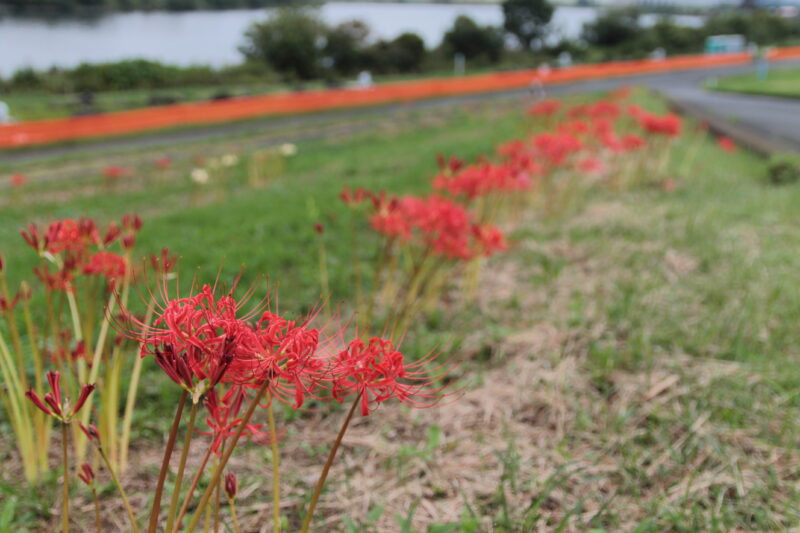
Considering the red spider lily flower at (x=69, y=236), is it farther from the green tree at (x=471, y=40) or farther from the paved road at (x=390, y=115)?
the green tree at (x=471, y=40)

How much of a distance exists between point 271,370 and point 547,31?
49.0 m

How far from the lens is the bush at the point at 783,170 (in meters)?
6.52

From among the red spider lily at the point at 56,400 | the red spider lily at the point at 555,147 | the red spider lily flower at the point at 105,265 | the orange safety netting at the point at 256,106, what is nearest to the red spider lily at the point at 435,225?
the red spider lily flower at the point at 105,265

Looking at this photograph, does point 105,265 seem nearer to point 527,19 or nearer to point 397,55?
point 397,55

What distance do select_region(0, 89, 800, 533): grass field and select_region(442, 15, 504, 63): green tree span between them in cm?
3702

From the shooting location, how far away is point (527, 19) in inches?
1724

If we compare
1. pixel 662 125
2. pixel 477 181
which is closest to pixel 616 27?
pixel 662 125

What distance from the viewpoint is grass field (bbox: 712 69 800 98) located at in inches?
700

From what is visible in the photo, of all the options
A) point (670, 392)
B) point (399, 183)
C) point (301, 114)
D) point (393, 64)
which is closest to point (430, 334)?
point (670, 392)

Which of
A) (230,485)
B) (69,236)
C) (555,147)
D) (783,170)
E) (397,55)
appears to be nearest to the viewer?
(230,485)

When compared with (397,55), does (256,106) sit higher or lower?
lower

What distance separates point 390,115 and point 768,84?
1467 centimetres

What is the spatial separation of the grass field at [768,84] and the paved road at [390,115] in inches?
22.0

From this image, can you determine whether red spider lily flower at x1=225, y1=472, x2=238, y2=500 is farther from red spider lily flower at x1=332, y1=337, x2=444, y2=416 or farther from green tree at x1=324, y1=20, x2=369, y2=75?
green tree at x1=324, y1=20, x2=369, y2=75
